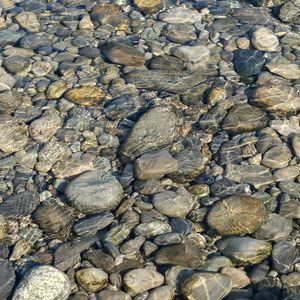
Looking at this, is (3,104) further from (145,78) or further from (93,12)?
(93,12)

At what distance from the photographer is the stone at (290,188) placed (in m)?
6.49

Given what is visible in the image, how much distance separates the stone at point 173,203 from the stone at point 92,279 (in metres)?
1.02

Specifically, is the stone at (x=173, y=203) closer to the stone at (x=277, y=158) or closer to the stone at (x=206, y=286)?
the stone at (x=206, y=286)

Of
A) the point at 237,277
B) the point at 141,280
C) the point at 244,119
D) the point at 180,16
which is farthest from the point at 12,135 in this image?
the point at 180,16

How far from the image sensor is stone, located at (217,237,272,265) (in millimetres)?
5785

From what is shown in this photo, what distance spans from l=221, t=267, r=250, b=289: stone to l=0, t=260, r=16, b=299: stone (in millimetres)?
2027

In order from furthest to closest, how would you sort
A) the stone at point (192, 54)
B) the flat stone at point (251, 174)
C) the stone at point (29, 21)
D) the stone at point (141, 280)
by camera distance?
the stone at point (29, 21), the stone at point (192, 54), the flat stone at point (251, 174), the stone at point (141, 280)

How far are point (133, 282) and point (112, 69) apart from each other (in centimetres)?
373

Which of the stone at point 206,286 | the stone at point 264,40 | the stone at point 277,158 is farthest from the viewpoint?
the stone at point 264,40

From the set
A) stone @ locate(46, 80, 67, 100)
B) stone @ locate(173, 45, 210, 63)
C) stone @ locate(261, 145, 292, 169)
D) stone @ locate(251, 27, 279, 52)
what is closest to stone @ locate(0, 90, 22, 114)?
stone @ locate(46, 80, 67, 100)

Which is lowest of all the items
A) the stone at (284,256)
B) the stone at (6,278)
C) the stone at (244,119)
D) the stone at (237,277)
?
the stone at (6,278)

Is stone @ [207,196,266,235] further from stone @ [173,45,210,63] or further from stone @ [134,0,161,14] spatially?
stone @ [134,0,161,14]

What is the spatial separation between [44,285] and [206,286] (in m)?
1.50

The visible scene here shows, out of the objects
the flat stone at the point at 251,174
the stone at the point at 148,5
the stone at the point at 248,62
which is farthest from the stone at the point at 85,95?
the stone at the point at 148,5
